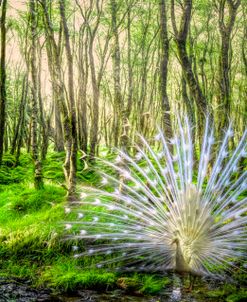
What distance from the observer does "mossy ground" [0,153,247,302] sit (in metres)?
6.52

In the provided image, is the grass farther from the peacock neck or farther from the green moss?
the green moss

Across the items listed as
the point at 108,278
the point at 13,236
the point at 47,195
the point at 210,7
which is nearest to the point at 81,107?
the point at 210,7

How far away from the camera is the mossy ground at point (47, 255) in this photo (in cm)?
652

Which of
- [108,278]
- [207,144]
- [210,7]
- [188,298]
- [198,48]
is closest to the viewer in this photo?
[188,298]

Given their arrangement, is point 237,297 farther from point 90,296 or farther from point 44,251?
point 44,251

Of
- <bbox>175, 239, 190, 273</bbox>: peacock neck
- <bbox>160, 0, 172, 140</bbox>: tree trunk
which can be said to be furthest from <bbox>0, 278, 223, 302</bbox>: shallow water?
<bbox>160, 0, 172, 140</bbox>: tree trunk

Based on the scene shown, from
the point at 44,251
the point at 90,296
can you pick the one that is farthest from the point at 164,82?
the point at 90,296

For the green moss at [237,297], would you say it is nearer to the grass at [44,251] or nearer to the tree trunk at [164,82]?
the grass at [44,251]

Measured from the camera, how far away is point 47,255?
7.76 metres

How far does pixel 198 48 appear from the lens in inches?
1032

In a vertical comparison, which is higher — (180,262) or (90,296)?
(180,262)

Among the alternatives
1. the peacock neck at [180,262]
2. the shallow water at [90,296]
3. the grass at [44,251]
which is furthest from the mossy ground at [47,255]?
the peacock neck at [180,262]

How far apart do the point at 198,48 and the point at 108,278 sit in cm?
2195

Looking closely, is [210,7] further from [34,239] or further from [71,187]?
[34,239]
